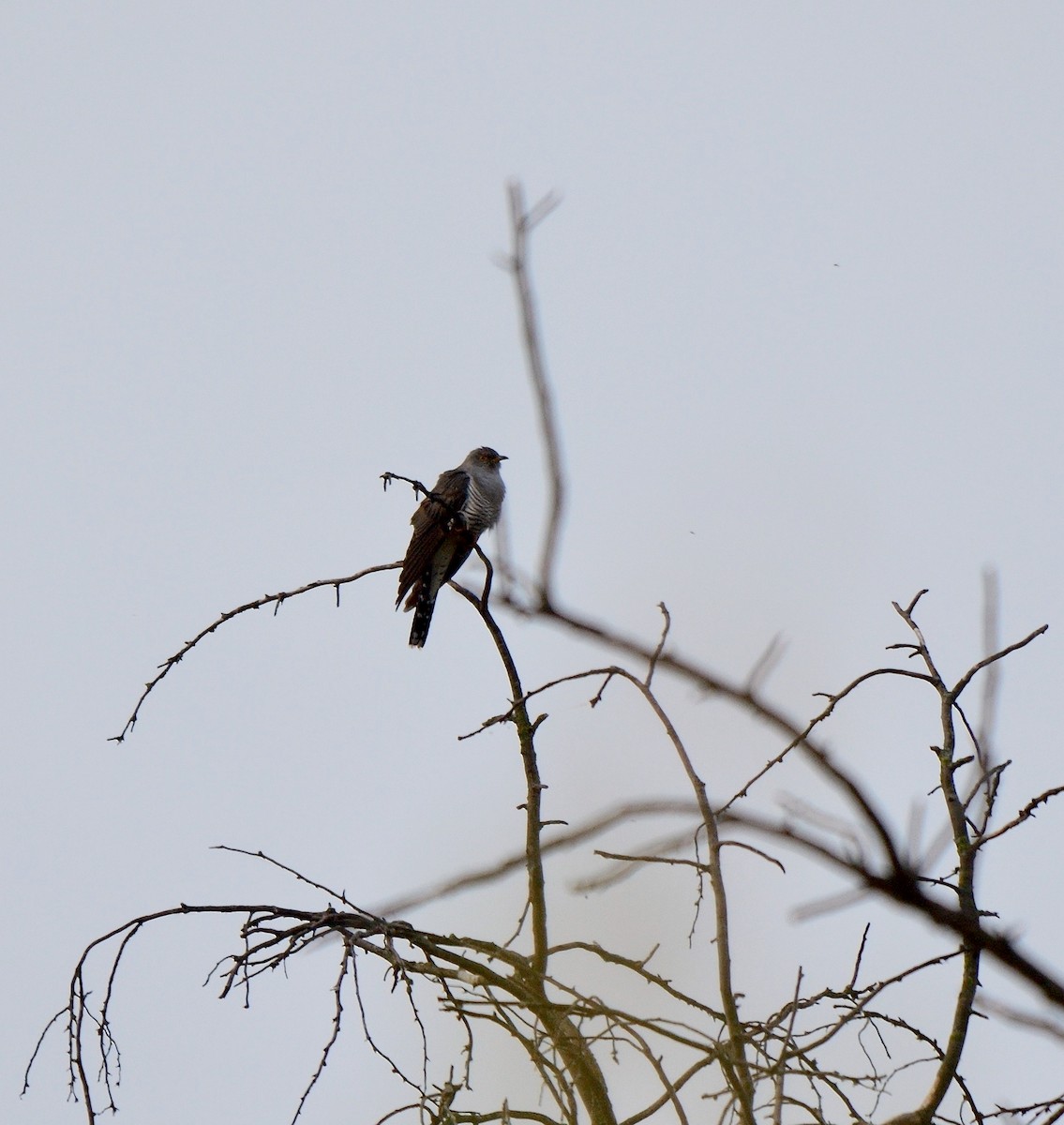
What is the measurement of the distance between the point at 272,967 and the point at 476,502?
5168mm

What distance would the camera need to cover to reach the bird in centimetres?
719

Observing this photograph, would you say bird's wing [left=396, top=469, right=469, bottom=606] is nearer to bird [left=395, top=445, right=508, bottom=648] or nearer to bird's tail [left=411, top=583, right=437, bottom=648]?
bird [left=395, top=445, right=508, bottom=648]

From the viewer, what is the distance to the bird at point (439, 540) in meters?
7.19

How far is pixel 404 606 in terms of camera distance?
23.9ft

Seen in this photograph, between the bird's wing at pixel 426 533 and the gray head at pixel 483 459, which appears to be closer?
the bird's wing at pixel 426 533

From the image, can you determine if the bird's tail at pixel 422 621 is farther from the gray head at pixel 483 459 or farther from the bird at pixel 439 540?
the gray head at pixel 483 459

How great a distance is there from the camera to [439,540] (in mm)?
7367

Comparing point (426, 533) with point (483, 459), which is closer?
point (426, 533)

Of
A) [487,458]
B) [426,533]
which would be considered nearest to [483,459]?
[487,458]

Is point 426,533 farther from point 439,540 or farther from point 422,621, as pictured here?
point 422,621

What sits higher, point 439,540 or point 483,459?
point 483,459

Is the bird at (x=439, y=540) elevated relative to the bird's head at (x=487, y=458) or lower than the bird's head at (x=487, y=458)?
lower

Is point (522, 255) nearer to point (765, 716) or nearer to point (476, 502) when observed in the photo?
point (765, 716)

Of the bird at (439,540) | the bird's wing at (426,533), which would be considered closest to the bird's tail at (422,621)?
the bird at (439,540)
